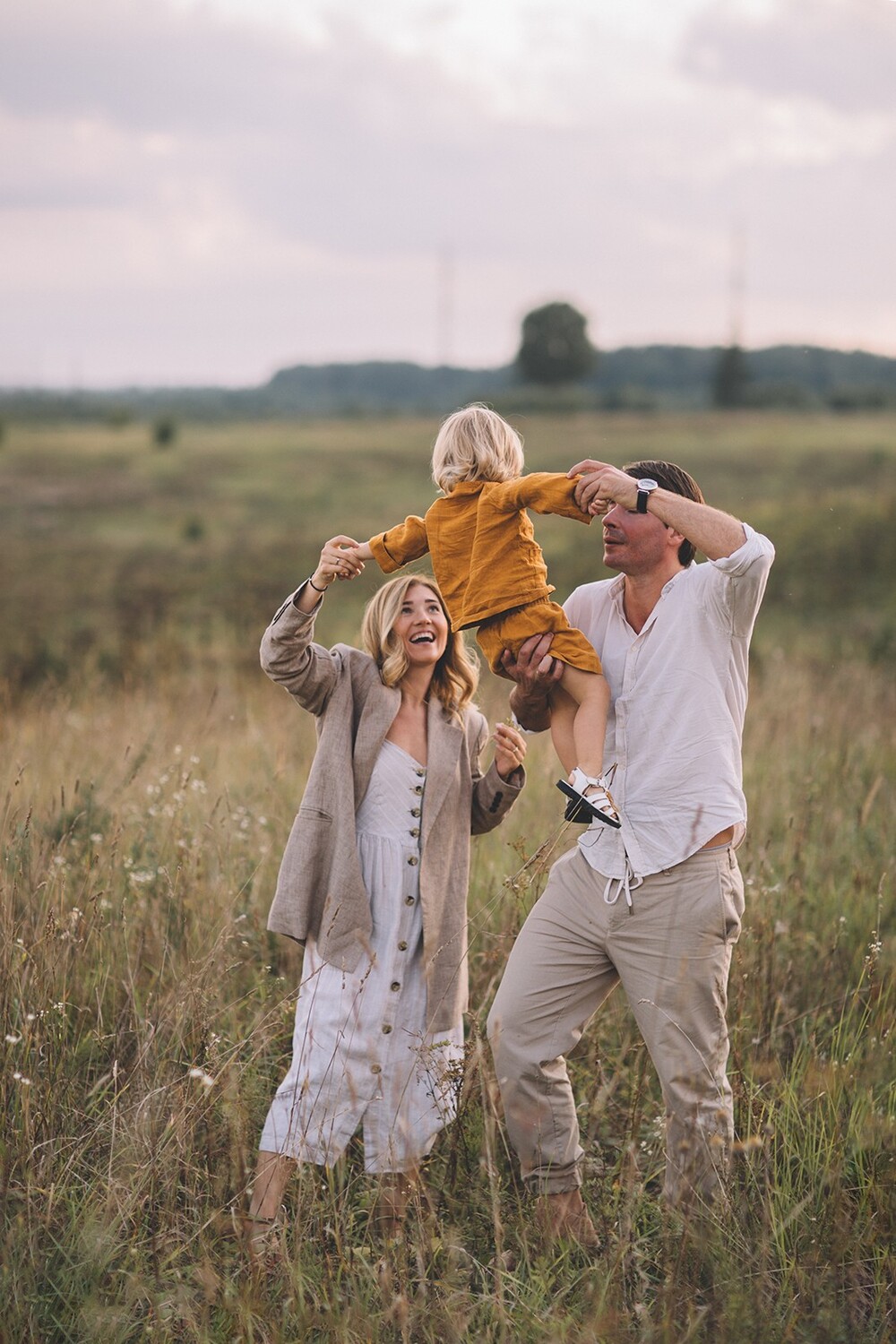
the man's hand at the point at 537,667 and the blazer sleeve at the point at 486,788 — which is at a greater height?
the man's hand at the point at 537,667

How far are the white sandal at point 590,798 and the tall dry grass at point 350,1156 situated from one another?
0.71ft

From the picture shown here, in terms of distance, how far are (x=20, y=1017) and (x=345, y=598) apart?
650 inches

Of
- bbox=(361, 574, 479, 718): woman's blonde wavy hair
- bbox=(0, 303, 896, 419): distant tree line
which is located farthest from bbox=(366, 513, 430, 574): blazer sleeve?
bbox=(0, 303, 896, 419): distant tree line

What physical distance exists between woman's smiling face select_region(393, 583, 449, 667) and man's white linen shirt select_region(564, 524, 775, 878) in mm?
706

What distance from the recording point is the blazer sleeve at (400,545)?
3867 millimetres

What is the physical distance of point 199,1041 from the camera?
383cm

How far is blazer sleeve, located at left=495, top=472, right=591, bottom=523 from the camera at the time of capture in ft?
11.7

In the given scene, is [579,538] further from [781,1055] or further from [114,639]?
[781,1055]

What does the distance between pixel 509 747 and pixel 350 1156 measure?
1541 millimetres

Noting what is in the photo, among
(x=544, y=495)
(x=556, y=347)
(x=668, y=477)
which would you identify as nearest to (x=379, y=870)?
(x=544, y=495)

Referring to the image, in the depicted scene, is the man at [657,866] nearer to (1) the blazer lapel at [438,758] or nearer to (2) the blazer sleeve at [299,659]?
(1) the blazer lapel at [438,758]

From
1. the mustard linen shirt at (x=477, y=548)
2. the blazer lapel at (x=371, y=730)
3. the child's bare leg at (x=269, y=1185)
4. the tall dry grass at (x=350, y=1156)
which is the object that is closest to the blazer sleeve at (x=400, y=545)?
the mustard linen shirt at (x=477, y=548)

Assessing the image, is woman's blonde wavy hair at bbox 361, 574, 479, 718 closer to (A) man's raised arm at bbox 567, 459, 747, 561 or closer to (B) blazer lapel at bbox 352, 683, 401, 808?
(B) blazer lapel at bbox 352, 683, 401, 808

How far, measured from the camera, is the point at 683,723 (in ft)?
11.6
